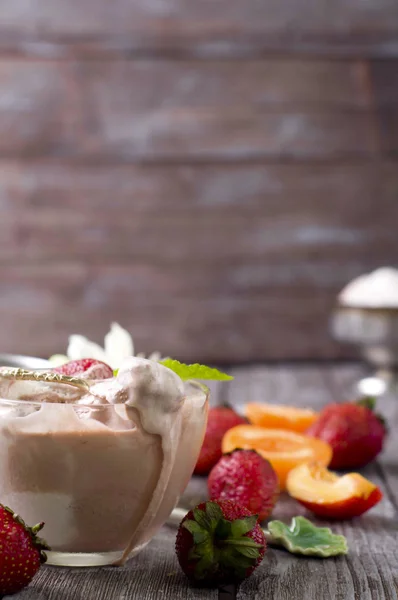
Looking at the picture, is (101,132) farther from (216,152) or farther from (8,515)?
(8,515)

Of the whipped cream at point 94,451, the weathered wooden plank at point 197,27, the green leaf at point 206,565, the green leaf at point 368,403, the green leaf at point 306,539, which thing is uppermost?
the weathered wooden plank at point 197,27

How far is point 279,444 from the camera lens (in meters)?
1.20

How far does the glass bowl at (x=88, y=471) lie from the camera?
2.49ft

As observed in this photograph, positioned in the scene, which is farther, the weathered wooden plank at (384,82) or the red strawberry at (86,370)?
the weathered wooden plank at (384,82)

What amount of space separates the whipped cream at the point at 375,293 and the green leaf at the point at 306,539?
1322 millimetres

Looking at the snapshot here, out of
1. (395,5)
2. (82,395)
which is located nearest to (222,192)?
(395,5)

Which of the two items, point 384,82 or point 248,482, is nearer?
point 248,482

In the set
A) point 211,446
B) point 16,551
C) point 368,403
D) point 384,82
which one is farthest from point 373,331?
point 16,551

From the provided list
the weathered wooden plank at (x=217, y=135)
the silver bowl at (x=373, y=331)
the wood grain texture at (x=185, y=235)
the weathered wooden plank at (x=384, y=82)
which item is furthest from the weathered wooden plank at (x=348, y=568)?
the weathered wooden plank at (x=384, y=82)

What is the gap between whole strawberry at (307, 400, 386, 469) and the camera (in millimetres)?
1257

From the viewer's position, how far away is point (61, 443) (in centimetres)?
76

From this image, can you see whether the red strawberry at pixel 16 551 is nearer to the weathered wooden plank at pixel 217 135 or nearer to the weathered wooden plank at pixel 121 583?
the weathered wooden plank at pixel 121 583

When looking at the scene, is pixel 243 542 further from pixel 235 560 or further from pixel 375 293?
pixel 375 293

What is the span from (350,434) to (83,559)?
1.84 feet
